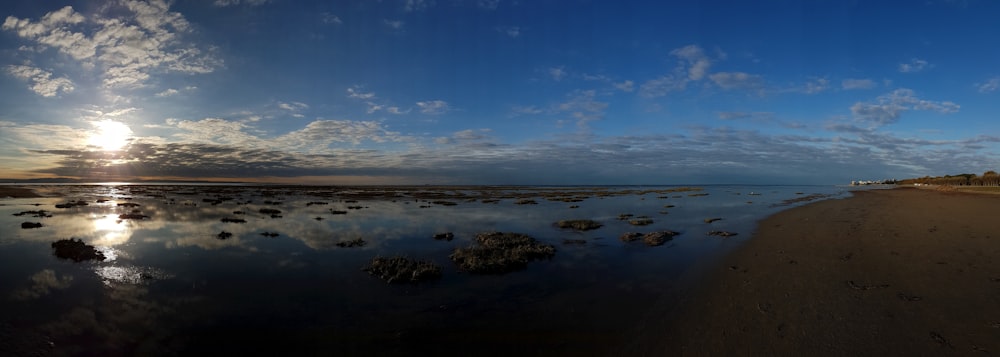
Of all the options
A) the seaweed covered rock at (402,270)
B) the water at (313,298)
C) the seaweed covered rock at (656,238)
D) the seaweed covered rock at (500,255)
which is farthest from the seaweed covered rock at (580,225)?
the seaweed covered rock at (402,270)

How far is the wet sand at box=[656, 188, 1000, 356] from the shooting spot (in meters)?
7.96

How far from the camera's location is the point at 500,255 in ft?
53.8

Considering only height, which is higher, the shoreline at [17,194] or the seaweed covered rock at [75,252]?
the shoreline at [17,194]

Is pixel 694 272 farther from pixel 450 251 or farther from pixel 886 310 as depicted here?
pixel 450 251

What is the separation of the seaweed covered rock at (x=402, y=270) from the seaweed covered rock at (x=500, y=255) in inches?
60.3

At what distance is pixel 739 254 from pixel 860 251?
4.78 metres

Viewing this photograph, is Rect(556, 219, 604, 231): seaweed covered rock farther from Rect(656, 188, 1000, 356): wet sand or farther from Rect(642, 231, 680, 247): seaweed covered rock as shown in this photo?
Rect(656, 188, 1000, 356): wet sand

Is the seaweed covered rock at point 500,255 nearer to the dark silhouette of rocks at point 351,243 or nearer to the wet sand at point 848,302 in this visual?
the dark silhouette of rocks at point 351,243

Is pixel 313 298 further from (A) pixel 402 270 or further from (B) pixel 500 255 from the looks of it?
(B) pixel 500 255

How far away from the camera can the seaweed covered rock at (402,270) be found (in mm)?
13195

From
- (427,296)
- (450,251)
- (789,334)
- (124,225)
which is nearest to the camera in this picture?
(789,334)

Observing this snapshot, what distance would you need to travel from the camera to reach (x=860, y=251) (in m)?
16.9

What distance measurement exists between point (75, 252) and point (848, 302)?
28.2 m

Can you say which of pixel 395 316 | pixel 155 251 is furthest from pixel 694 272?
pixel 155 251
